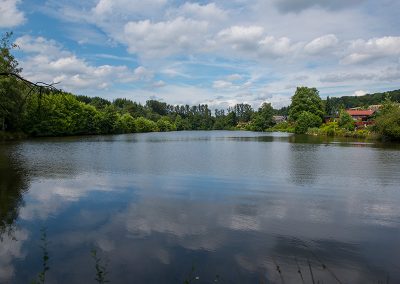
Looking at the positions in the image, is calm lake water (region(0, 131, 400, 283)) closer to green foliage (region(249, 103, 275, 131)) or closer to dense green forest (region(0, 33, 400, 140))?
dense green forest (region(0, 33, 400, 140))

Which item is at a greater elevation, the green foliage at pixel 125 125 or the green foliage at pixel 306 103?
the green foliage at pixel 306 103

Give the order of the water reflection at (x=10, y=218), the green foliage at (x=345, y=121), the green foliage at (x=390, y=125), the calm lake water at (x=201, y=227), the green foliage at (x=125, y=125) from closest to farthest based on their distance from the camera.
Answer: the calm lake water at (x=201, y=227) → the water reflection at (x=10, y=218) → the green foliage at (x=390, y=125) → the green foliage at (x=345, y=121) → the green foliage at (x=125, y=125)

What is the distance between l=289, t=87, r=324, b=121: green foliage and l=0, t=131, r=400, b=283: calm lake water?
2987 inches

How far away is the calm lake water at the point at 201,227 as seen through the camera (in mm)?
7543

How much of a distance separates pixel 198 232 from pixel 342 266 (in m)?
4.08

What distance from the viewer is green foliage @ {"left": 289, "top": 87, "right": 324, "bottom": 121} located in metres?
93.0

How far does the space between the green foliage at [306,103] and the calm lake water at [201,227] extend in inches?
2987

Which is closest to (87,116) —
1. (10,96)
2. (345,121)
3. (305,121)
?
(10,96)

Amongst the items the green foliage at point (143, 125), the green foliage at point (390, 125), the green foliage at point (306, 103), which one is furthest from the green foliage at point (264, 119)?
the green foliage at point (390, 125)

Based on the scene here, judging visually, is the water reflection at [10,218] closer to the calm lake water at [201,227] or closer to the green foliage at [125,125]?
the calm lake water at [201,227]

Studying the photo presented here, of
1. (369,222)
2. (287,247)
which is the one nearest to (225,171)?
(369,222)

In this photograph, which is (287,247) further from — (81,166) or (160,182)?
(81,166)

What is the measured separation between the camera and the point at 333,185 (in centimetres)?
1778

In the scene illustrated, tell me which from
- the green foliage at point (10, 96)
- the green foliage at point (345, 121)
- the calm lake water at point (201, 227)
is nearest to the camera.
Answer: the calm lake water at point (201, 227)
